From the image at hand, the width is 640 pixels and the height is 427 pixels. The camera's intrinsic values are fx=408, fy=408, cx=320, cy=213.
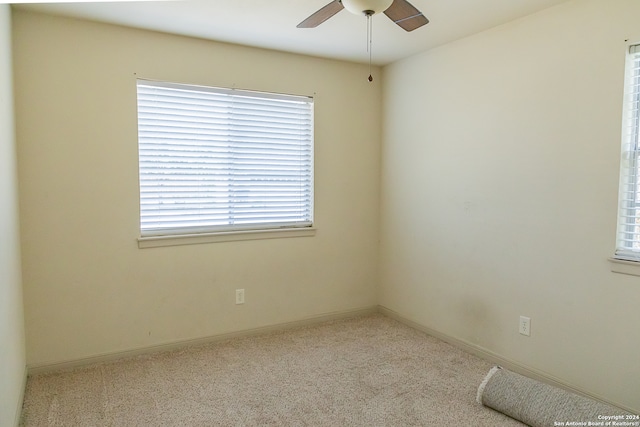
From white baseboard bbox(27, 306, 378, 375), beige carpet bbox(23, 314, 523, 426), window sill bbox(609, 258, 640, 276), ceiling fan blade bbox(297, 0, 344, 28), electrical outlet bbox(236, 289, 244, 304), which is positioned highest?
ceiling fan blade bbox(297, 0, 344, 28)

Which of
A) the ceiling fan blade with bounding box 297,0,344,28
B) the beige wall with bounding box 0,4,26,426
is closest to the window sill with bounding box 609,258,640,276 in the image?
the ceiling fan blade with bounding box 297,0,344,28

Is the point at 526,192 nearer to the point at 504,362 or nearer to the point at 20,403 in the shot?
the point at 504,362

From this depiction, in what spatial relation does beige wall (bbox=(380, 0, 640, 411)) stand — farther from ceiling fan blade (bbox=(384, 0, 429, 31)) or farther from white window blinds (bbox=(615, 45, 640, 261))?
ceiling fan blade (bbox=(384, 0, 429, 31))

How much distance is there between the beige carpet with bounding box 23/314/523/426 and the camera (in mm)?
2338

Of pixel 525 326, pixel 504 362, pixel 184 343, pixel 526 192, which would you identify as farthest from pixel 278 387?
pixel 526 192

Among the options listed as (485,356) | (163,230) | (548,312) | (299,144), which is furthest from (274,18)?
(485,356)

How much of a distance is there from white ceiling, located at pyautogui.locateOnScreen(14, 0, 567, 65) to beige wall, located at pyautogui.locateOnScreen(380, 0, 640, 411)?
9.2 inches

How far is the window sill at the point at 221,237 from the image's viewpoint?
3137mm

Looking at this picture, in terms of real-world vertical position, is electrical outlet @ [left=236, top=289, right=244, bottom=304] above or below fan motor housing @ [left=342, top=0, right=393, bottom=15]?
below

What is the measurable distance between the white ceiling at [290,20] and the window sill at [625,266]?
1618 millimetres

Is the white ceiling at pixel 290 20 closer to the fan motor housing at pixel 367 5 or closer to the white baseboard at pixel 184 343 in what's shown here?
the fan motor housing at pixel 367 5

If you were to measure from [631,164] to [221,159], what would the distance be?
280 centimetres

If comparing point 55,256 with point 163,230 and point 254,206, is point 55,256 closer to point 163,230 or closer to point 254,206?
point 163,230

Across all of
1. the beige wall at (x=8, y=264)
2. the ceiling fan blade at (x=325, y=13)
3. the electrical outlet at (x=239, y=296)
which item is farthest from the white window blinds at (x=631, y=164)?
the beige wall at (x=8, y=264)
